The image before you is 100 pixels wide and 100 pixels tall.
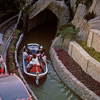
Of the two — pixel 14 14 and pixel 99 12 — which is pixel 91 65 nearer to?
pixel 99 12

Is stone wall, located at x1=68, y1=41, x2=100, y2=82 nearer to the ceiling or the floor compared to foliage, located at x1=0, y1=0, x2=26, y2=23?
nearer to the floor

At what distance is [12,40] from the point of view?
25.0 meters

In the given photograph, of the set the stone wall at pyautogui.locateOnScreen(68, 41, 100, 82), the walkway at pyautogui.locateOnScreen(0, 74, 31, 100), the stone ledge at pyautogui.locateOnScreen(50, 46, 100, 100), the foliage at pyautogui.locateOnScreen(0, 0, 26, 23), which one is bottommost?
the stone ledge at pyautogui.locateOnScreen(50, 46, 100, 100)

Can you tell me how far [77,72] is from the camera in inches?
725

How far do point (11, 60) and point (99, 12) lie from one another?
10134mm

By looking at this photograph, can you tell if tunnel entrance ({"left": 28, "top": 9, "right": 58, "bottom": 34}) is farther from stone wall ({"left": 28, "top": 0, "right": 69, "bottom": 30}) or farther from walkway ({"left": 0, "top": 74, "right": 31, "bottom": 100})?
walkway ({"left": 0, "top": 74, "right": 31, "bottom": 100})

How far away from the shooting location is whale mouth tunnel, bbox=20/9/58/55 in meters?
27.8

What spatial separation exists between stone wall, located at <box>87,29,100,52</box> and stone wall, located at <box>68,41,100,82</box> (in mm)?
957

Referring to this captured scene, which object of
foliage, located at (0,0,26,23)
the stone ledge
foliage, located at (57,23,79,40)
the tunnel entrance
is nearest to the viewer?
the stone ledge

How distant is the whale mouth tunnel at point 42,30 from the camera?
91.3 ft

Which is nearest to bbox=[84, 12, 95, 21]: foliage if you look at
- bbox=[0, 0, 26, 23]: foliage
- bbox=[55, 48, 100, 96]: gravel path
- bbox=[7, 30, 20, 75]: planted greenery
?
bbox=[55, 48, 100, 96]: gravel path

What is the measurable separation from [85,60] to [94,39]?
90.0 inches

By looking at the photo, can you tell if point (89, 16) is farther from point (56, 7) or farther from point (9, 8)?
point (9, 8)

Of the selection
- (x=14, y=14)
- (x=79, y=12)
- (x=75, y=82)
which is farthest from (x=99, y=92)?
(x=14, y=14)
